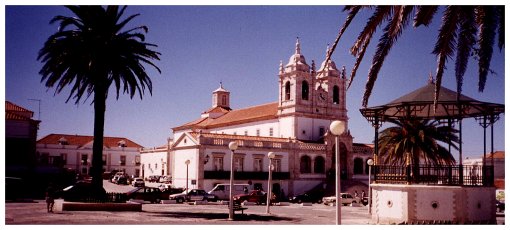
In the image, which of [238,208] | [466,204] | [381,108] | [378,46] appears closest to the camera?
[378,46]

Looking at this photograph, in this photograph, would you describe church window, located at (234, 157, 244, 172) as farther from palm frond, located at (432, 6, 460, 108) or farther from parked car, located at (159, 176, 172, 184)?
palm frond, located at (432, 6, 460, 108)

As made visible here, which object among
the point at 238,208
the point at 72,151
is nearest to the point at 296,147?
the point at 72,151

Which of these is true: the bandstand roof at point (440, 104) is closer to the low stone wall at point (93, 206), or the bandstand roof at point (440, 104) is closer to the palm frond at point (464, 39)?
the palm frond at point (464, 39)

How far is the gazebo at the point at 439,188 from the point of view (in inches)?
702

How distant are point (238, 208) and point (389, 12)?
10.8m

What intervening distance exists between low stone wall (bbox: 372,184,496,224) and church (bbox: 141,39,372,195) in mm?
26108

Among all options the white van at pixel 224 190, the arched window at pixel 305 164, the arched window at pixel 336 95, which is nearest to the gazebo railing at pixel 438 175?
the white van at pixel 224 190

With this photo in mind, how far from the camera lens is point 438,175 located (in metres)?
19.0

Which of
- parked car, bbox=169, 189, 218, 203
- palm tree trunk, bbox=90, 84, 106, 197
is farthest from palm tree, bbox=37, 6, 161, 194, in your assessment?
parked car, bbox=169, 189, 218, 203

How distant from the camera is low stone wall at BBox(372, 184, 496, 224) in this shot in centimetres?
1777

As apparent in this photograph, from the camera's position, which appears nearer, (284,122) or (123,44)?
(123,44)

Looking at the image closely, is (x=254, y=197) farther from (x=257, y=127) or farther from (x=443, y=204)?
(x=443, y=204)

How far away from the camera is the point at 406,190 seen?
1820 centimetres
